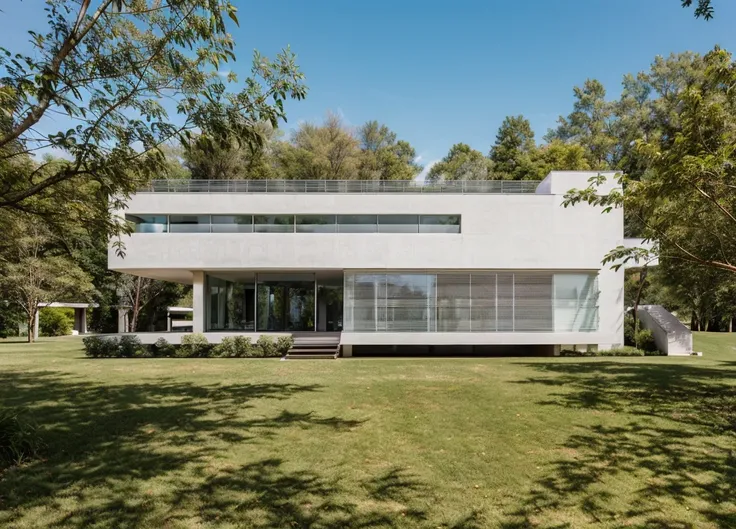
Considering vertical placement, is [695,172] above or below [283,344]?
above

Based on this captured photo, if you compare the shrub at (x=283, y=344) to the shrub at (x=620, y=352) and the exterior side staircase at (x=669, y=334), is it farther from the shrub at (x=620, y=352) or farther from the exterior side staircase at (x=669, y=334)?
the exterior side staircase at (x=669, y=334)

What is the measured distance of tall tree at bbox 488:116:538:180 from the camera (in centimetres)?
4372

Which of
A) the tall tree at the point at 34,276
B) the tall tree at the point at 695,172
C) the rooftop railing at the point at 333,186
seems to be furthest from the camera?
the tall tree at the point at 34,276

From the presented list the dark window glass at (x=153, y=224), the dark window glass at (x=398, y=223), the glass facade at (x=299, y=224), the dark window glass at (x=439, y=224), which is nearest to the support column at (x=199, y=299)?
the glass facade at (x=299, y=224)

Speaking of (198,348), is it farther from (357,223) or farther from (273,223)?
(357,223)

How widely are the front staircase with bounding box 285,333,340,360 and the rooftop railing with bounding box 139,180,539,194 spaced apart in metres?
6.40

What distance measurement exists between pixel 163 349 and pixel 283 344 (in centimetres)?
512

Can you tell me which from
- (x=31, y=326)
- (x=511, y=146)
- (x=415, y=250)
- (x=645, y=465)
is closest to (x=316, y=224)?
(x=415, y=250)

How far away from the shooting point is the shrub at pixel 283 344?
18.9 m

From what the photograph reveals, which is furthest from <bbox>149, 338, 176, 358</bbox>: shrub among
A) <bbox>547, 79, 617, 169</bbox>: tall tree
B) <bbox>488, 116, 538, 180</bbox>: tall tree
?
<bbox>547, 79, 617, 169</bbox>: tall tree

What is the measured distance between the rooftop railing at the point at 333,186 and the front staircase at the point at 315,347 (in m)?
6.40

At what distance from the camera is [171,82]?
21.4 feet

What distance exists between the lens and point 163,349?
19156 millimetres

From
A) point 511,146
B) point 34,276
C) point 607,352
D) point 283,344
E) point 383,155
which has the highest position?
point 511,146
